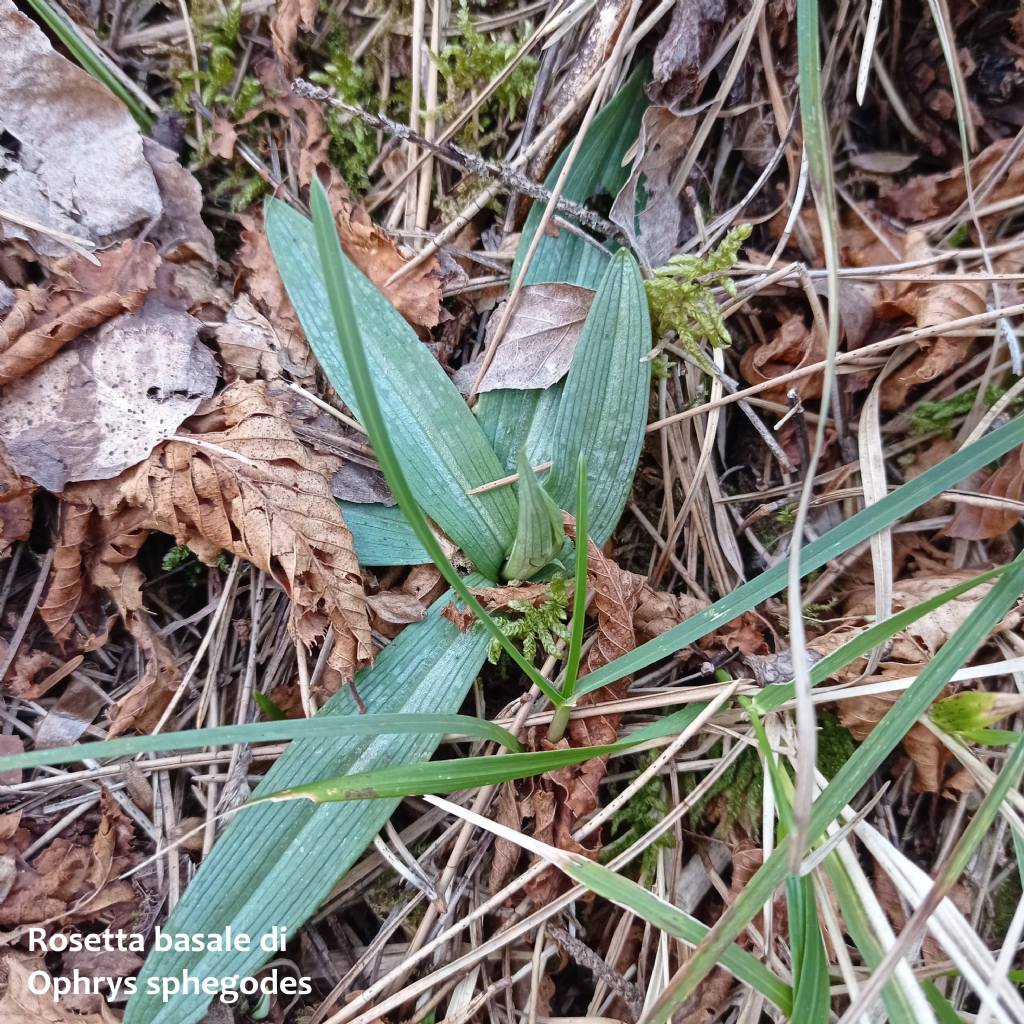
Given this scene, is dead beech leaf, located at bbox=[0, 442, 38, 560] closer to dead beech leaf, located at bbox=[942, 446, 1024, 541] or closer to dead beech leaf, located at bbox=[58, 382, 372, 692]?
dead beech leaf, located at bbox=[58, 382, 372, 692]

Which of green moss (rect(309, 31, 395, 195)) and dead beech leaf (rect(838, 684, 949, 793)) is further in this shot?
green moss (rect(309, 31, 395, 195))

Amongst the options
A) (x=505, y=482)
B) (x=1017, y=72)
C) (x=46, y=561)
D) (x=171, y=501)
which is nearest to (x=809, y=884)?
(x=505, y=482)

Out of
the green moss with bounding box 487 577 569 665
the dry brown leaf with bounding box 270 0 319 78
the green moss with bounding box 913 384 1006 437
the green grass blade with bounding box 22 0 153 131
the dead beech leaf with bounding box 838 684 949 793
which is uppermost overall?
the dry brown leaf with bounding box 270 0 319 78

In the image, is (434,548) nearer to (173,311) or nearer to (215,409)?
(215,409)

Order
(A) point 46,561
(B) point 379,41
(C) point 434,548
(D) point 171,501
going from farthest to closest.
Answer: (B) point 379,41, (A) point 46,561, (D) point 171,501, (C) point 434,548

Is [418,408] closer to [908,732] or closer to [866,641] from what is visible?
[866,641]

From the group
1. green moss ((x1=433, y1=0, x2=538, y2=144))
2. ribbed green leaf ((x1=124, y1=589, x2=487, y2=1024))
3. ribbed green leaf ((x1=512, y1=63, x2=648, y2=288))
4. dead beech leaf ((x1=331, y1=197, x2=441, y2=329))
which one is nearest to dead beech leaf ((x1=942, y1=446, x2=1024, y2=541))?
ribbed green leaf ((x1=512, y1=63, x2=648, y2=288))

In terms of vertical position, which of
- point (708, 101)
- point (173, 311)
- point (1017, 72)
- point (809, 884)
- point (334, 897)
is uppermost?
point (1017, 72)
